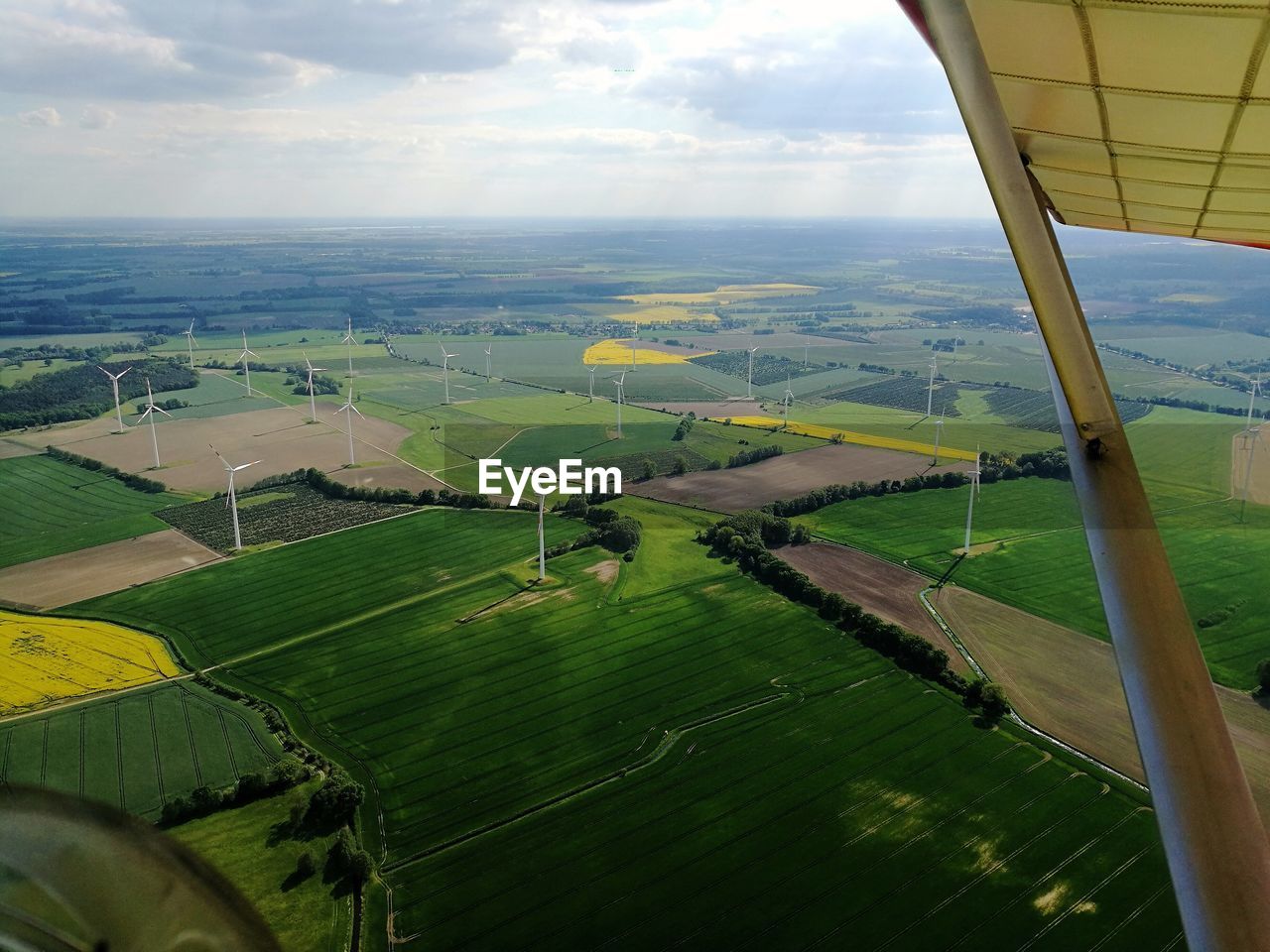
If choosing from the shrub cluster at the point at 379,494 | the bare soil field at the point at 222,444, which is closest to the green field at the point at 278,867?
the shrub cluster at the point at 379,494

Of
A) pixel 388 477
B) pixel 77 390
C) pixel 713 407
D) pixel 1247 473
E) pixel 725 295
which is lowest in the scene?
pixel 388 477

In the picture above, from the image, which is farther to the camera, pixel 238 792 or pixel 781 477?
pixel 781 477

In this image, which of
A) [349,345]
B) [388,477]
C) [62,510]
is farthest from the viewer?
[349,345]

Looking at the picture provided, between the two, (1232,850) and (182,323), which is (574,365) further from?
(1232,850)

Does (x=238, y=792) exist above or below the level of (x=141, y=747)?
above

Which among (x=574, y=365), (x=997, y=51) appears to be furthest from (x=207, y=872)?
(x=574, y=365)

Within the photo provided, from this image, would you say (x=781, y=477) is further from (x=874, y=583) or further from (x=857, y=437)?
(x=874, y=583)

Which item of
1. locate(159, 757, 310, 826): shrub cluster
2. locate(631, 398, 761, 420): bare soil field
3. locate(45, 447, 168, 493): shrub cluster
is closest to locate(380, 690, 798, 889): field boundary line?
locate(159, 757, 310, 826): shrub cluster

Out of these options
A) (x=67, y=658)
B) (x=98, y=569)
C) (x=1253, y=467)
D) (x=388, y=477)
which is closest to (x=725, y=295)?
(x=1253, y=467)
